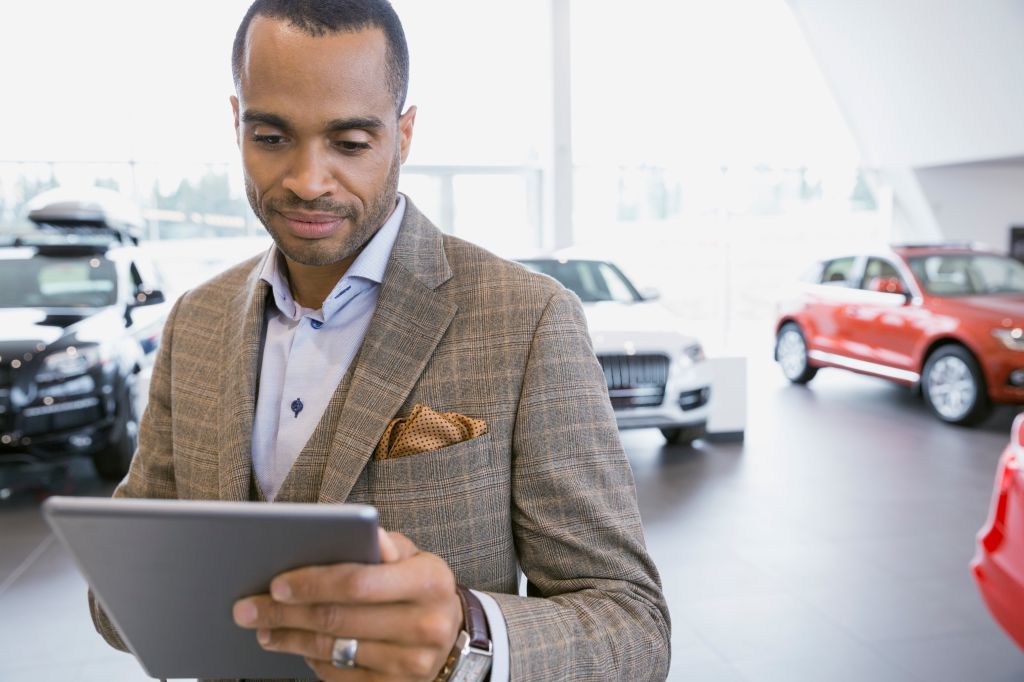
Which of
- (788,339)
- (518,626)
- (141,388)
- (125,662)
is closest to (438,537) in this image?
(518,626)

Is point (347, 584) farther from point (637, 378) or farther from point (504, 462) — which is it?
point (637, 378)

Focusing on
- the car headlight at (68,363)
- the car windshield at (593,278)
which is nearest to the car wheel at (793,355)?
the car windshield at (593,278)

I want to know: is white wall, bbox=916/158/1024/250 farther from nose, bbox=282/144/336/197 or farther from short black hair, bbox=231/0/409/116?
nose, bbox=282/144/336/197

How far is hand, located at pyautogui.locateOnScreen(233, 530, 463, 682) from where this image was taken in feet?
2.39

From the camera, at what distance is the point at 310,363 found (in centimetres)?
122

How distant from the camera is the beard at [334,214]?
111cm

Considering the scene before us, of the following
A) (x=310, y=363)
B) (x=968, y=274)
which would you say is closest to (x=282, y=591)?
(x=310, y=363)

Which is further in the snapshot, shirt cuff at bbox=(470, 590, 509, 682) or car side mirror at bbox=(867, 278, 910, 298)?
car side mirror at bbox=(867, 278, 910, 298)

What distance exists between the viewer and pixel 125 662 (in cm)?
303

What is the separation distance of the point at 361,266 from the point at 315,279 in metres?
0.10

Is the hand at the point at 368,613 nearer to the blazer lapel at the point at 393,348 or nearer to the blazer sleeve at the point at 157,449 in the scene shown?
the blazer lapel at the point at 393,348

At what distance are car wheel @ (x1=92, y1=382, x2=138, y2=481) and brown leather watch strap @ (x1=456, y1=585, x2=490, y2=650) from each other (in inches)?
176

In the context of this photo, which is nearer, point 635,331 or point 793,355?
point 635,331

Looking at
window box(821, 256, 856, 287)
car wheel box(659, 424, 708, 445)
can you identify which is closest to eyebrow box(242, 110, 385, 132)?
car wheel box(659, 424, 708, 445)
